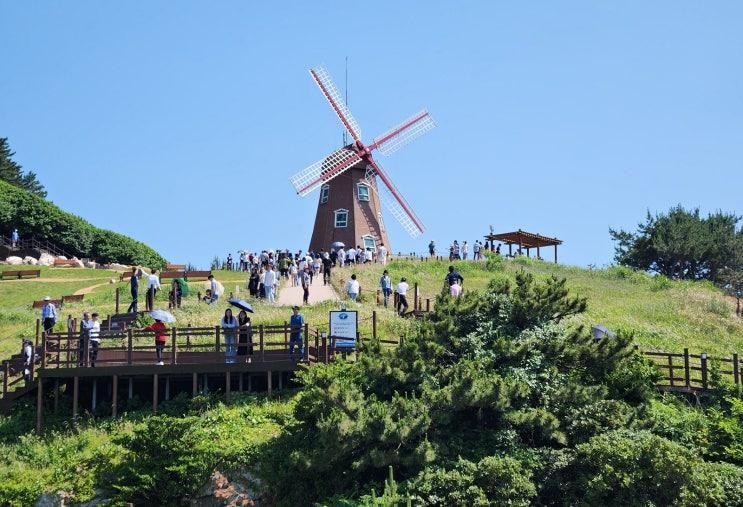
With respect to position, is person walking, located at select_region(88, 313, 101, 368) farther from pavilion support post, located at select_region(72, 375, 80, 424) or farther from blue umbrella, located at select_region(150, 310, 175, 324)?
blue umbrella, located at select_region(150, 310, 175, 324)

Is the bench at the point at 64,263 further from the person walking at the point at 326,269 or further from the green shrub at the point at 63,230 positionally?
the person walking at the point at 326,269

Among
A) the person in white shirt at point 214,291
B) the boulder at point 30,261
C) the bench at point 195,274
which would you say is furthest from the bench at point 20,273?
the person in white shirt at point 214,291

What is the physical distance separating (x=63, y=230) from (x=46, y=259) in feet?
16.4

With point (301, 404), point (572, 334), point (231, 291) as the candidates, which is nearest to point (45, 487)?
point (301, 404)

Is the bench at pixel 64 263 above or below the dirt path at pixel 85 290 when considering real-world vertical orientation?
above

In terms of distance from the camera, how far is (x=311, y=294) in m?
43.1

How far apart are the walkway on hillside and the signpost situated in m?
12.0

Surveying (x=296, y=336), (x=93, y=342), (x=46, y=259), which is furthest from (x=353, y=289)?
(x=46, y=259)

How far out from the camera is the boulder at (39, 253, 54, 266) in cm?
6588

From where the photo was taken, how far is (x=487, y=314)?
25344 millimetres

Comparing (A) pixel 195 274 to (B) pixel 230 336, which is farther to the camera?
(A) pixel 195 274

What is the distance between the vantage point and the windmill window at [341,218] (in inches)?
2327

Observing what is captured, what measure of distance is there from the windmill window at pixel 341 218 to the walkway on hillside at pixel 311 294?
12.0m

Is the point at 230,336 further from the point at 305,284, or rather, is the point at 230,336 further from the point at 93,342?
the point at 305,284
